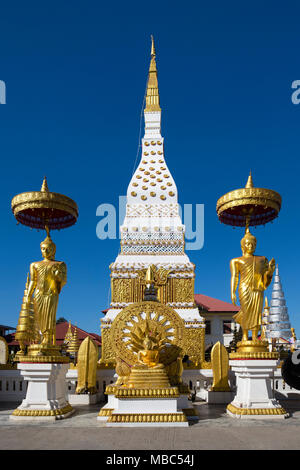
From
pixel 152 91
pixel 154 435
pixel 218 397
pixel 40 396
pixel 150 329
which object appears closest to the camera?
pixel 154 435

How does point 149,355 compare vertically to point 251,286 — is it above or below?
below

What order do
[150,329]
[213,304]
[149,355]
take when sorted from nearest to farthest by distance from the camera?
[149,355] → [150,329] → [213,304]

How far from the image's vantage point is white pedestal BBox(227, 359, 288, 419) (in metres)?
8.69

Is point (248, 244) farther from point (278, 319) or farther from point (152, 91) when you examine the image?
point (278, 319)

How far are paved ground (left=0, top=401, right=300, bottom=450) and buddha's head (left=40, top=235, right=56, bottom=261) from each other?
12.3 ft

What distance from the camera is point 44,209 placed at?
10711mm

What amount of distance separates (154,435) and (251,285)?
4159 mm

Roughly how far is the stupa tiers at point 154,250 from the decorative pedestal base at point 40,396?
706cm

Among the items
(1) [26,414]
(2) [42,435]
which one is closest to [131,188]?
(1) [26,414]

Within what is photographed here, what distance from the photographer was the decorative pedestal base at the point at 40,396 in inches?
345

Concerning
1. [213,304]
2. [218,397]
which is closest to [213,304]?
[213,304]

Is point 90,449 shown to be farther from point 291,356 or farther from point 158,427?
point 291,356

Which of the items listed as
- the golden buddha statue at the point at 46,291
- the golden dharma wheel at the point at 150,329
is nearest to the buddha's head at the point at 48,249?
the golden buddha statue at the point at 46,291

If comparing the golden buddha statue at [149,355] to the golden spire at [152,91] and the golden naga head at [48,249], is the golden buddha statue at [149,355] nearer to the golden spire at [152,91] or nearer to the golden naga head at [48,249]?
the golden naga head at [48,249]
